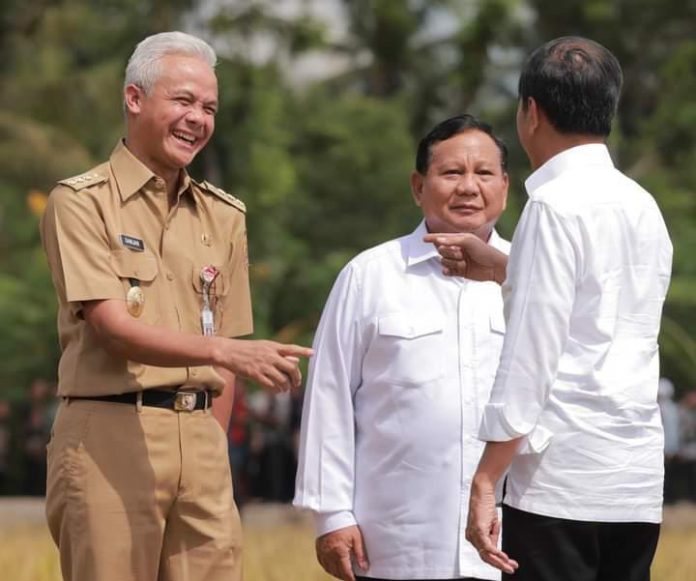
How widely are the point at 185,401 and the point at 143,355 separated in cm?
35

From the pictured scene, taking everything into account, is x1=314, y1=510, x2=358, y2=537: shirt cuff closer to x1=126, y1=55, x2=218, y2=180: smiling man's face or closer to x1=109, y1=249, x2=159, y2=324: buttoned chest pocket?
x1=109, y1=249, x2=159, y2=324: buttoned chest pocket

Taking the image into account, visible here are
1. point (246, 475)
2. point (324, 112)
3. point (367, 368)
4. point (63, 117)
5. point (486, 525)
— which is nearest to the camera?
point (486, 525)

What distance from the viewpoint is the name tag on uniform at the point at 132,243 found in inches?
193

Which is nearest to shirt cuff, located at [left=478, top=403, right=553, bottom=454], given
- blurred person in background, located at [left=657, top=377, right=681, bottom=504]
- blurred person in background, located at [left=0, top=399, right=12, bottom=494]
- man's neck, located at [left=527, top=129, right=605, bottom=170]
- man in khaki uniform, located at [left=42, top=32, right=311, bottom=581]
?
man's neck, located at [left=527, top=129, right=605, bottom=170]

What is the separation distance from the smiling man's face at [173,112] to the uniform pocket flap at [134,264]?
29 cm

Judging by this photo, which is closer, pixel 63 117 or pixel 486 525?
pixel 486 525

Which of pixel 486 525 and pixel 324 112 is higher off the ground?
pixel 324 112

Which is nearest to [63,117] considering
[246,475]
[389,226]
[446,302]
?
[389,226]

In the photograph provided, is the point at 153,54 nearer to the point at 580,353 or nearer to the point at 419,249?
the point at 419,249

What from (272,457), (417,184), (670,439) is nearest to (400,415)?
(417,184)

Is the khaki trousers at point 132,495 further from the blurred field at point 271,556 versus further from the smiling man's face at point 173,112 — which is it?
the blurred field at point 271,556

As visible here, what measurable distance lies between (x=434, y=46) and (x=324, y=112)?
3921 millimetres

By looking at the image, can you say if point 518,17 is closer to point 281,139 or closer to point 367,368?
point 281,139

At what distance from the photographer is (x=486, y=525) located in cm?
403
